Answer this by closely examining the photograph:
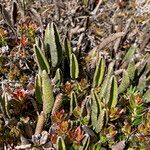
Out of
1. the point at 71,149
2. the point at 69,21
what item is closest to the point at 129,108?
the point at 71,149

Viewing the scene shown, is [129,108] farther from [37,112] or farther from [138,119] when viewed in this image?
[37,112]

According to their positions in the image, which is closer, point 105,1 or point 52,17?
point 52,17

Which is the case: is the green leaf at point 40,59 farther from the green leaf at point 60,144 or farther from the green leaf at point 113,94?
the green leaf at point 60,144

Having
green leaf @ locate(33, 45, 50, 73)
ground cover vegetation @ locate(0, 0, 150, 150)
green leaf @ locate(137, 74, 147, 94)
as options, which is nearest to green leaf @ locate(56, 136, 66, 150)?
ground cover vegetation @ locate(0, 0, 150, 150)

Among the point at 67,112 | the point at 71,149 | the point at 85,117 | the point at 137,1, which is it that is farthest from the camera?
the point at 137,1

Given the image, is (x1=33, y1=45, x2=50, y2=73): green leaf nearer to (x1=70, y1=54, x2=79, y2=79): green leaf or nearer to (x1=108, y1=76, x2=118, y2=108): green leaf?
(x1=70, y1=54, x2=79, y2=79): green leaf

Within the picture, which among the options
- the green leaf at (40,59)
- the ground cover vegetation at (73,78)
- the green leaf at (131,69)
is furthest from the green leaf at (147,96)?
the green leaf at (40,59)
